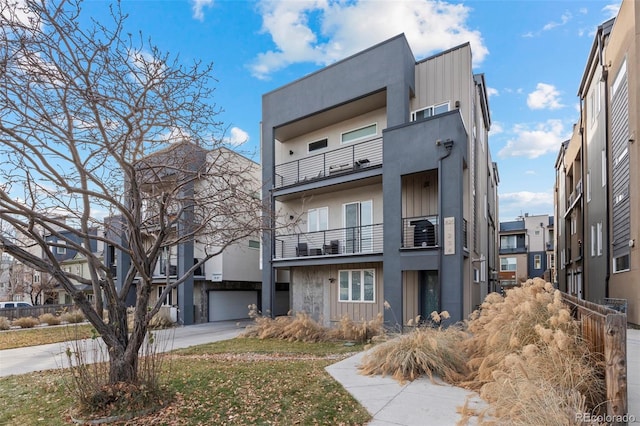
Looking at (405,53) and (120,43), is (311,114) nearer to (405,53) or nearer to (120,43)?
(405,53)

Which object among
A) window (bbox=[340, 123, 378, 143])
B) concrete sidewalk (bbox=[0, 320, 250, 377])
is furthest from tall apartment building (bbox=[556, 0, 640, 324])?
concrete sidewalk (bbox=[0, 320, 250, 377])

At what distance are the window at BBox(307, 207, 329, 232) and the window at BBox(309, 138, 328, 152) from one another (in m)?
2.68

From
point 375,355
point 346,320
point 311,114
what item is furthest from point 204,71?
point 311,114

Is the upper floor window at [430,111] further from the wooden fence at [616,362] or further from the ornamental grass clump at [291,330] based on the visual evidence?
the wooden fence at [616,362]

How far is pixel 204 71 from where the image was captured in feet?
20.6

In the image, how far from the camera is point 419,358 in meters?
6.64

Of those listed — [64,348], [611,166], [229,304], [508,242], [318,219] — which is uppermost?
[611,166]

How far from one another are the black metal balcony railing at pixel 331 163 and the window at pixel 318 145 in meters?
0.61

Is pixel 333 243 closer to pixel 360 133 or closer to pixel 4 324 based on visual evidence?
pixel 360 133

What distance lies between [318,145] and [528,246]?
40323 mm

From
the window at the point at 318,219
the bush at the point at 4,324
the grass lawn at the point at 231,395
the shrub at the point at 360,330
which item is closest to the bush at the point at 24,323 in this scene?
the bush at the point at 4,324

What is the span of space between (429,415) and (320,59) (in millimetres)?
13871

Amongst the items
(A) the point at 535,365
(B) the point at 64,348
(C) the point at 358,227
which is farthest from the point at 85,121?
(C) the point at 358,227

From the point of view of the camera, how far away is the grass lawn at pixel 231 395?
5.04 meters
